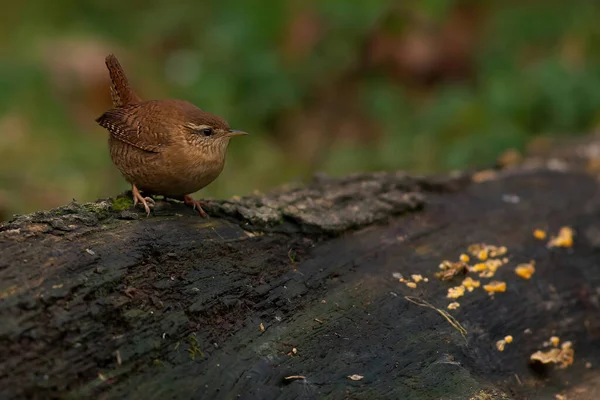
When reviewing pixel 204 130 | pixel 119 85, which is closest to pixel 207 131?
pixel 204 130

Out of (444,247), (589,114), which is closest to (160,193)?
(444,247)

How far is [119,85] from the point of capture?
12.6 ft

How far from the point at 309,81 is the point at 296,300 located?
496 cm

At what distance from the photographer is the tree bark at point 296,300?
8.31 feet

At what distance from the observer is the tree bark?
2533 millimetres

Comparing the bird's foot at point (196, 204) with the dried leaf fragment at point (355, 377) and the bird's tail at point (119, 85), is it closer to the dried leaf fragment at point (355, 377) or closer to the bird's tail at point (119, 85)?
the bird's tail at point (119, 85)

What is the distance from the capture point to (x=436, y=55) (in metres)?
8.24

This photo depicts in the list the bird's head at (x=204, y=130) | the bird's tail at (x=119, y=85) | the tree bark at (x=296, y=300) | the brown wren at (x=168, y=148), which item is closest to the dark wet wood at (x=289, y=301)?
the tree bark at (x=296, y=300)

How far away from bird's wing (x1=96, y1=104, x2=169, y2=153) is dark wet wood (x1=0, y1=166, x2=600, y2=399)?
1.07ft

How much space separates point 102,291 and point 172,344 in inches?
12.8

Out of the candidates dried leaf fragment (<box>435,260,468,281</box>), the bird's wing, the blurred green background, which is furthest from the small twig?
the blurred green background

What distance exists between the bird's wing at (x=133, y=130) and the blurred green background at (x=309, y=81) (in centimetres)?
252

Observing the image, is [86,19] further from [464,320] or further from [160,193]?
[464,320]

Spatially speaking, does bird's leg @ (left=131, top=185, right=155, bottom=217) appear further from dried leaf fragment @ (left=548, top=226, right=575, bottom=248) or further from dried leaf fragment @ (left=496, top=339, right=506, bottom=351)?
dried leaf fragment @ (left=548, top=226, right=575, bottom=248)
